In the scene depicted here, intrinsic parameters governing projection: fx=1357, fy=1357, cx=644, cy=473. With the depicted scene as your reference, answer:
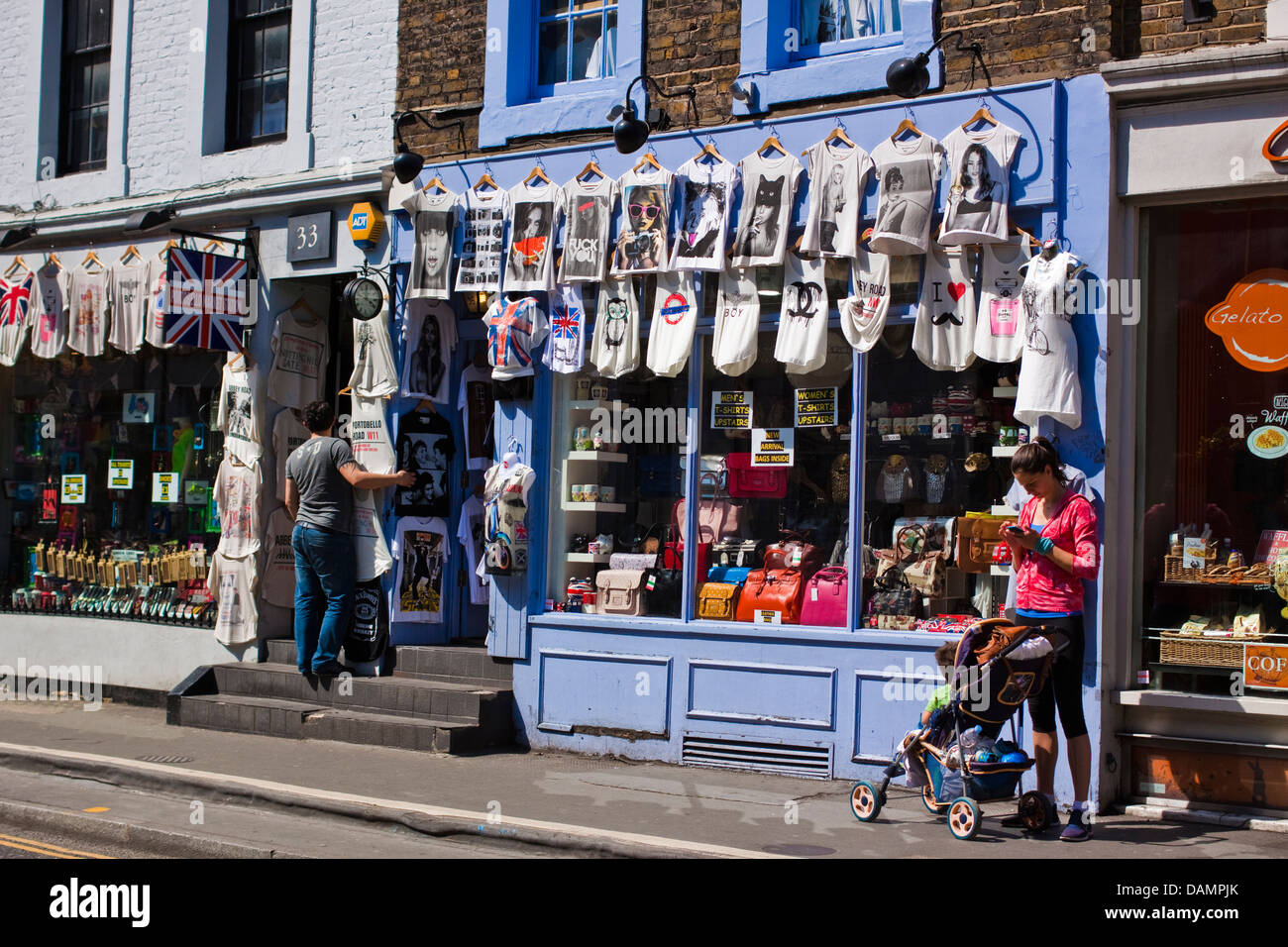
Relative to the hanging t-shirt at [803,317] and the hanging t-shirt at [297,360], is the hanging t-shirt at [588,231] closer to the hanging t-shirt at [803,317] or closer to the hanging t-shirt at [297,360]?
the hanging t-shirt at [803,317]

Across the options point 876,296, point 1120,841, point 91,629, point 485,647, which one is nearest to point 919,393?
point 876,296

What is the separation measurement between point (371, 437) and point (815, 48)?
4.64m

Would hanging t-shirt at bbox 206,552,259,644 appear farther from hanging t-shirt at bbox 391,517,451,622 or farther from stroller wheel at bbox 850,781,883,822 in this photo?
stroller wheel at bbox 850,781,883,822

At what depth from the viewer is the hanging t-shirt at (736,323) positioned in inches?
369

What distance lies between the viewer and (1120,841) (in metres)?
7.21

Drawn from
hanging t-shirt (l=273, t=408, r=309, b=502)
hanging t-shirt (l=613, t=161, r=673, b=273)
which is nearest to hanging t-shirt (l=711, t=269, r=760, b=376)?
hanging t-shirt (l=613, t=161, r=673, b=273)

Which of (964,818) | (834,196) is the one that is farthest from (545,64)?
(964,818)

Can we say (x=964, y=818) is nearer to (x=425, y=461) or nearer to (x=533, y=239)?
(x=533, y=239)

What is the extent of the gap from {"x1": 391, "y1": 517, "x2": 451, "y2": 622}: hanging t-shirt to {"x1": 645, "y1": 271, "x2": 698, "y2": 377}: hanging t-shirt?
8.37 ft

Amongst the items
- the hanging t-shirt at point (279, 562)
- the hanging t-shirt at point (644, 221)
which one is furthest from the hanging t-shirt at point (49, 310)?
the hanging t-shirt at point (644, 221)

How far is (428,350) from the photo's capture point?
11.1 m

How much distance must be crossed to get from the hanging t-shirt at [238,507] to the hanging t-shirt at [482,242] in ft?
8.84

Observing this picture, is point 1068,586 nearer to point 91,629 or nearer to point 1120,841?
point 1120,841

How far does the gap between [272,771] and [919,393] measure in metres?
4.90
